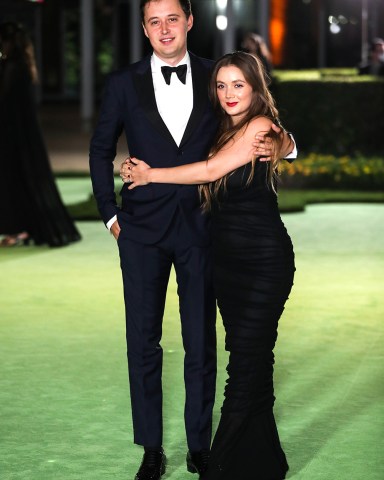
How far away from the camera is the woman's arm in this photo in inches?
191

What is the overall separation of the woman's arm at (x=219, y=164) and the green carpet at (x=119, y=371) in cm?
121

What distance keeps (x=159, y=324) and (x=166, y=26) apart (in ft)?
3.84

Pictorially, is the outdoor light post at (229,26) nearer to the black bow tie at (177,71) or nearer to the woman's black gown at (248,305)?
the black bow tie at (177,71)

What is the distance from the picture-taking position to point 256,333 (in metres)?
4.89

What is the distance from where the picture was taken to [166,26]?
16.3ft

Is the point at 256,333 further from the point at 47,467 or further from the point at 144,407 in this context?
the point at 47,467

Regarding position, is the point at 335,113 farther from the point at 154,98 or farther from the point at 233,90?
the point at 233,90

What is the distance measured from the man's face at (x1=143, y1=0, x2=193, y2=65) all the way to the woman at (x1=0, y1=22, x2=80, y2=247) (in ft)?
21.9

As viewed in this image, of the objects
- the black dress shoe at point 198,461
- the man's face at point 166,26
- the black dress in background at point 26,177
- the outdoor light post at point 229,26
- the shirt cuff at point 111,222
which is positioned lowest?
the outdoor light post at point 229,26

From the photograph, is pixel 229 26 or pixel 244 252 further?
pixel 229 26

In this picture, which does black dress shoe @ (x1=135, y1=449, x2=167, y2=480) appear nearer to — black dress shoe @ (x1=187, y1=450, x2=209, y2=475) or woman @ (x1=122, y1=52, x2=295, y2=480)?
black dress shoe @ (x1=187, y1=450, x2=209, y2=475)

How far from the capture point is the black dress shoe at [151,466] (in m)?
5.16

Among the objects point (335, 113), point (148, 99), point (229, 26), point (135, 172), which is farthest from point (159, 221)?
point (229, 26)

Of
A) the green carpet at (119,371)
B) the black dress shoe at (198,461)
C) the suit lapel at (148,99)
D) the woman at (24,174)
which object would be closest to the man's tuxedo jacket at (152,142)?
the suit lapel at (148,99)
